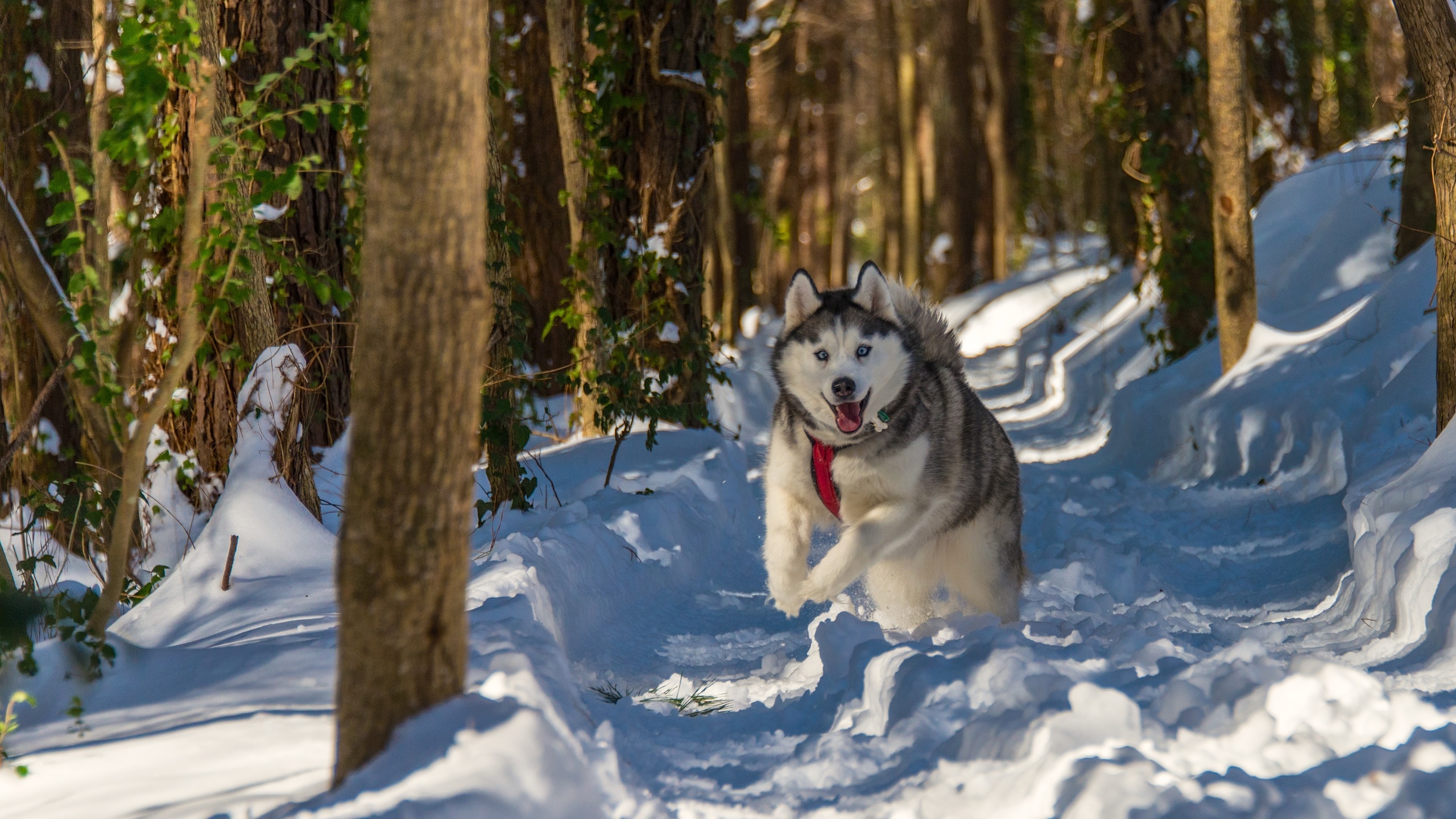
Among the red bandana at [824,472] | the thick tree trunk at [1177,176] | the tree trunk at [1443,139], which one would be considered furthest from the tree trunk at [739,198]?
the red bandana at [824,472]

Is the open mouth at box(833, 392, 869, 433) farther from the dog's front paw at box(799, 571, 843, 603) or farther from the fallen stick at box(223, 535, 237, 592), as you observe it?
the fallen stick at box(223, 535, 237, 592)

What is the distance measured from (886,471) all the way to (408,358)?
2598 mm

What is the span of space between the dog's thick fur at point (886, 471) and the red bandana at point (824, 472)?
3 centimetres

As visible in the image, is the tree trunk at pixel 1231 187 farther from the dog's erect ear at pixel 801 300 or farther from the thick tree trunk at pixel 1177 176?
the dog's erect ear at pixel 801 300

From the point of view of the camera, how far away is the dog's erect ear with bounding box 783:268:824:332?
16.2ft

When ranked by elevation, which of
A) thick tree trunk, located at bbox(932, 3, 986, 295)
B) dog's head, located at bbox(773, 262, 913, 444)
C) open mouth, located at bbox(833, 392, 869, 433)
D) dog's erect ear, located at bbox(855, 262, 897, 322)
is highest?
thick tree trunk, located at bbox(932, 3, 986, 295)

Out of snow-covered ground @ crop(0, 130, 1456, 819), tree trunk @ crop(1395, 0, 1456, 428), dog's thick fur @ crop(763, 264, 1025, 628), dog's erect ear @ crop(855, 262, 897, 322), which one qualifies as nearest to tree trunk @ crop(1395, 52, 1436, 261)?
snow-covered ground @ crop(0, 130, 1456, 819)

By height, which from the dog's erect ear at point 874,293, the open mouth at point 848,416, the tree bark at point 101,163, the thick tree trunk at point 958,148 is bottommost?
the open mouth at point 848,416

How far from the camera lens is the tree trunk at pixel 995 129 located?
68.5 ft

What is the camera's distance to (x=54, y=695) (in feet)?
10.7

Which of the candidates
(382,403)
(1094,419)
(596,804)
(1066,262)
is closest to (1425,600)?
(596,804)

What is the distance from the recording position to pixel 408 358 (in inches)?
95.6

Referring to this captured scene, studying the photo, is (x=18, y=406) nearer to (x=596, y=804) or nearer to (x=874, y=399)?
(x=874, y=399)

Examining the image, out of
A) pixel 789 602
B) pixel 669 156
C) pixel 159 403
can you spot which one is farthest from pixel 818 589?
pixel 669 156
